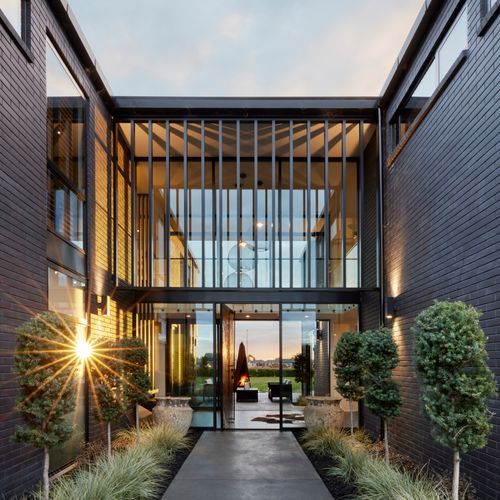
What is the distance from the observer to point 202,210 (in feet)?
36.0

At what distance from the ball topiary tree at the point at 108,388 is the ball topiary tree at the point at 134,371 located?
0.13 metres

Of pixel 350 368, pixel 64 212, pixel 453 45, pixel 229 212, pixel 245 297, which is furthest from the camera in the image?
pixel 229 212

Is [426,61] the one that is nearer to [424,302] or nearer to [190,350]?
[424,302]

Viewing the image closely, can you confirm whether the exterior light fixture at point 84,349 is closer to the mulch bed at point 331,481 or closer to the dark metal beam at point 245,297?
the dark metal beam at point 245,297

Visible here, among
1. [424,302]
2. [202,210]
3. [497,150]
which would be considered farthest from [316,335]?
[497,150]

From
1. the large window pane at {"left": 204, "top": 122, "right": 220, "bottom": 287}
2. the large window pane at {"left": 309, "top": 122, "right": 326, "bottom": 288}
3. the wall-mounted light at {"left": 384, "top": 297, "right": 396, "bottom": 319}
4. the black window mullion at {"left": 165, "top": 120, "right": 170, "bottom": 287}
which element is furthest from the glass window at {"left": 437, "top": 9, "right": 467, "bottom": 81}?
the black window mullion at {"left": 165, "top": 120, "right": 170, "bottom": 287}

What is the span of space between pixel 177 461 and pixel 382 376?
3.25 meters

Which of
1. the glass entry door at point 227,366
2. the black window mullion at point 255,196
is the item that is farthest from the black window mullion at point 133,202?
the black window mullion at point 255,196

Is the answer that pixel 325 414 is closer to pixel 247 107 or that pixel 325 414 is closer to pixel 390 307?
pixel 390 307

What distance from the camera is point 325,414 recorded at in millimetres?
10148

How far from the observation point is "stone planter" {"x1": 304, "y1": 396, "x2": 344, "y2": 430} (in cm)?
1012

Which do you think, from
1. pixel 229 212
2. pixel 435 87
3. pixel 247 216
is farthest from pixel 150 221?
pixel 435 87

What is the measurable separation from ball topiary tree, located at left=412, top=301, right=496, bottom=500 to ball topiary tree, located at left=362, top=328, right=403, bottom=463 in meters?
2.54

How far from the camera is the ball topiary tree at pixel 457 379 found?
4.41 meters
